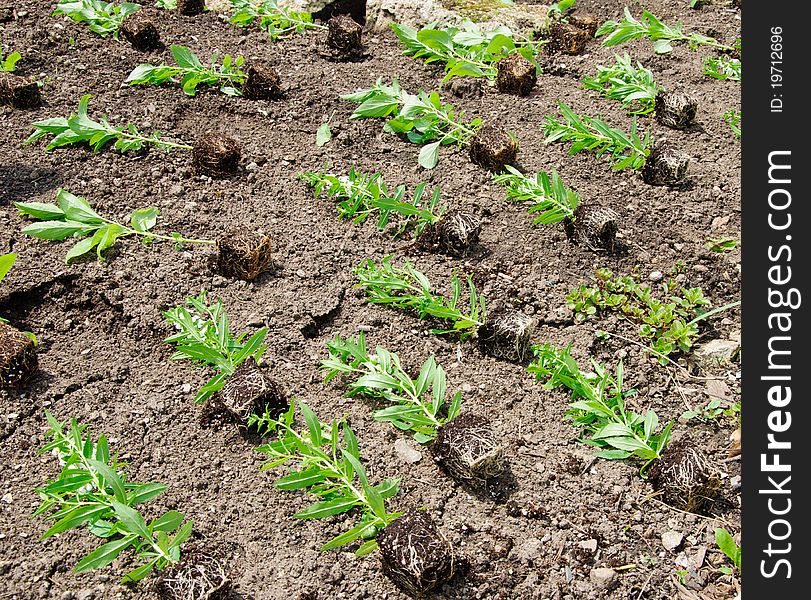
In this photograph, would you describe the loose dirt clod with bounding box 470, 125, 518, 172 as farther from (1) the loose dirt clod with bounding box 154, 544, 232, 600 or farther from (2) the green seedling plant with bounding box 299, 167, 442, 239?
(1) the loose dirt clod with bounding box 154, 544, 232, 600

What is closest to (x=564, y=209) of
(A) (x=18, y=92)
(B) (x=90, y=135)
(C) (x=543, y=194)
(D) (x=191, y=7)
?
(C) (x=543, y=194)

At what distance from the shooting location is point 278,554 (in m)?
2.57

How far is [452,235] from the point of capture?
3.59m

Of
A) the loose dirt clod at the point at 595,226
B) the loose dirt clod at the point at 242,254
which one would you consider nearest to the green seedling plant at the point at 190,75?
the loose dirt clod at the point at 242,254

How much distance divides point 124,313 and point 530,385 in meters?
1.81

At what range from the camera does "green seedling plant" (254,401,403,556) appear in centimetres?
252

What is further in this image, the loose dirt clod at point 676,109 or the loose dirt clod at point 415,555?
the loose dirt clod at point 676,109

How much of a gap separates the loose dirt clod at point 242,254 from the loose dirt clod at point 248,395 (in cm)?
63

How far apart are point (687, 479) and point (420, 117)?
2.56 m

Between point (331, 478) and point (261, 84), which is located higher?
point (261, 84)

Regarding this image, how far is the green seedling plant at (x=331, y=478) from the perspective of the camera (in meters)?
2.52

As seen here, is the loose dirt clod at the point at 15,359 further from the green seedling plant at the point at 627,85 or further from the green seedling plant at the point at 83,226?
the green seedling plant at the point at 627,85

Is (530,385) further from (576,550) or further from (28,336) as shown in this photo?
(28,336)

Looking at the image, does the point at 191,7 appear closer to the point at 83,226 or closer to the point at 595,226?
the point at 83,226
